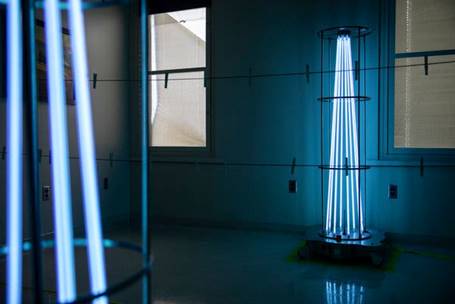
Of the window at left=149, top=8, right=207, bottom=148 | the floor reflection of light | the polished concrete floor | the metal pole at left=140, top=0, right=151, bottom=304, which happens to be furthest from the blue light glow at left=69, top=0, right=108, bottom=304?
the window at left=149, top=8, right=207, bottom=148

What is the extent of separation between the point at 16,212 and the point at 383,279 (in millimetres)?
2738

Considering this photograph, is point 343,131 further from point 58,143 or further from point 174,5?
point 58,143

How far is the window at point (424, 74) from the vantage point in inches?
151

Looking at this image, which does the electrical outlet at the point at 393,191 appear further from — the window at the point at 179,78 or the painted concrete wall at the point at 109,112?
the painted concrete wall at the point at 109,112

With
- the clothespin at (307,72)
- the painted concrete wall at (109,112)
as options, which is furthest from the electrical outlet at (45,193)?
the clothespin at (307,72)

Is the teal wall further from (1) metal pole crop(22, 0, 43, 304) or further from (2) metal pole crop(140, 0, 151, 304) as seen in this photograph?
(1) metal pole crop(22, 0, 43, 304)

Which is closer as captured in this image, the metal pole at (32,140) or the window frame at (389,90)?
the metal pole at (32,140)

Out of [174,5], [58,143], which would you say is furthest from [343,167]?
[58,143]

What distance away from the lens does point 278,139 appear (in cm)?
447

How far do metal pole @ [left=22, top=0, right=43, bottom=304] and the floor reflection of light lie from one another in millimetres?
2243

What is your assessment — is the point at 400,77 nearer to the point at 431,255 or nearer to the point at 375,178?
the point at 375,178

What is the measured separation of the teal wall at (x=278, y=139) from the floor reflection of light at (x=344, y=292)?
1372 mm

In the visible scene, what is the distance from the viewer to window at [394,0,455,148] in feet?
12.6

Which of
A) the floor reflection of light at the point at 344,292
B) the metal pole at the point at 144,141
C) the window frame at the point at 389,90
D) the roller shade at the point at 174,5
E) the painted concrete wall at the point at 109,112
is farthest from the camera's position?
the roller shade at the point at 174,5
